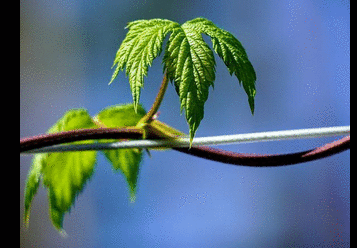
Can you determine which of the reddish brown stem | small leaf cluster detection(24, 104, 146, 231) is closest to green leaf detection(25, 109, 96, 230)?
small leaf cluster detection(24, 104, 146, 231)

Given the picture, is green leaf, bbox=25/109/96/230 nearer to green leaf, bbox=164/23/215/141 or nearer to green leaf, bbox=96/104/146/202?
green leaf, bbox=96/104/146/202

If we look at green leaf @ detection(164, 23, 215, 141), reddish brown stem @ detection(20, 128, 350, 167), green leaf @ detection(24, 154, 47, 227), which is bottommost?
green leaf @ detection(24, 154, 47, 227)

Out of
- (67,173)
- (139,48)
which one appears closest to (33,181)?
(67,173)

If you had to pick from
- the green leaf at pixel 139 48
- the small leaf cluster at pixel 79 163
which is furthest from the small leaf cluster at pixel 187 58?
the small leaf cluster at pixel 79 163
